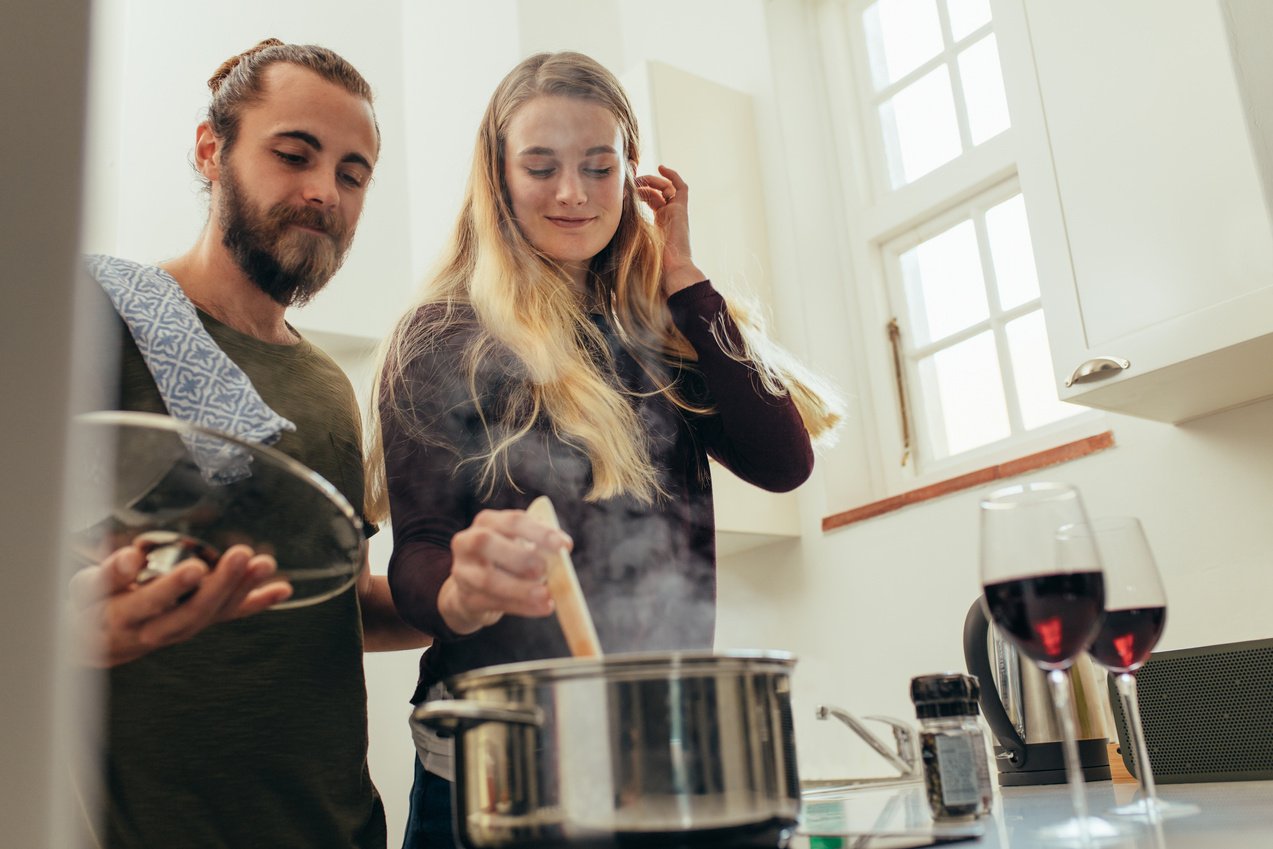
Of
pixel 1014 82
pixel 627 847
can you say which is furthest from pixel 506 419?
pixel 1014 82

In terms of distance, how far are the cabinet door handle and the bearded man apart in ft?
3.25

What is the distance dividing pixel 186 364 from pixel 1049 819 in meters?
0.84

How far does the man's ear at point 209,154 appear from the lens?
1280 mm

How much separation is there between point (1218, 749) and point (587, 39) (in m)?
2.10

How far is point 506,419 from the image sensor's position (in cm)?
118

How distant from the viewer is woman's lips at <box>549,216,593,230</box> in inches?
51.1

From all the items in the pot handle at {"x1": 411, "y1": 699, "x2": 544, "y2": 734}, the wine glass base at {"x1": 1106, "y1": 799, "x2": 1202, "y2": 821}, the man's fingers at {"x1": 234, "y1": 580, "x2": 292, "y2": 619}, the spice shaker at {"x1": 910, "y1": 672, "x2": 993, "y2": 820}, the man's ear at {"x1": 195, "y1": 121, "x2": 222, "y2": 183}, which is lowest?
the wine glass base at {"x1": 1106, "y1": 799, "x2": 1202, "y2": 821}

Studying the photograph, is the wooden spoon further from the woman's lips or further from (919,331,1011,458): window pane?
(919,331,1011,458): window pane

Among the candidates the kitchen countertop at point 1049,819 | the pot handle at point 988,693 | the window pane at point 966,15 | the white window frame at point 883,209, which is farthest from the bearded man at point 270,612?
the window pane at point 966,15

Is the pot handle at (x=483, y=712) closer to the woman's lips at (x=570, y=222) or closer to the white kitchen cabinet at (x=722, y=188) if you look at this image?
the woman's lips at (x=570, y=222)

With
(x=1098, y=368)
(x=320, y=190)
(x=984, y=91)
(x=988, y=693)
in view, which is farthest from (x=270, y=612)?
(x=984, y=91)

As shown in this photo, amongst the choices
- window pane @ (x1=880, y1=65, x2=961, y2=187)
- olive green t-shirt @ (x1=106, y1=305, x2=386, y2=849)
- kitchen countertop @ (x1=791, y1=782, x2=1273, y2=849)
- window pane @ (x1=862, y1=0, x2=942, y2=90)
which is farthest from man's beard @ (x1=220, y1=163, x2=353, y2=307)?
window pane @ (x1=862, y1=0, x2=942, y2=90)

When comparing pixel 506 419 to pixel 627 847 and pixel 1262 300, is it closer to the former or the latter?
pixel 627 847

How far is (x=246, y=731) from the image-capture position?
0.99m
